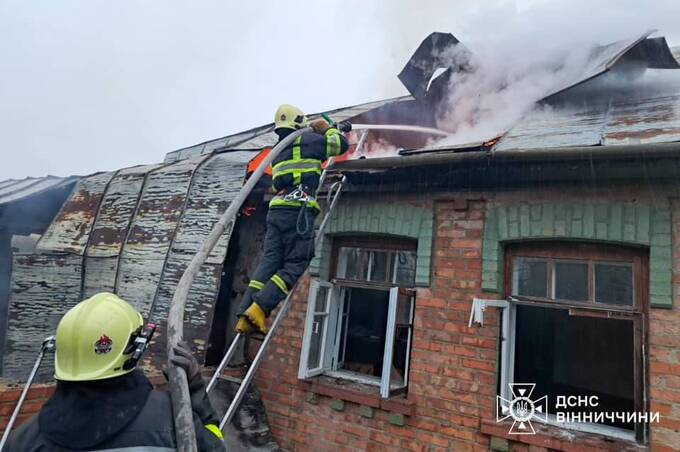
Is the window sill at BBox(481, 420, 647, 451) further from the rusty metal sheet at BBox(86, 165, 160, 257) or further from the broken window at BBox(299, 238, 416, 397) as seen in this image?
the rusty metal sheet at BBox(86, 165, 160, 257)

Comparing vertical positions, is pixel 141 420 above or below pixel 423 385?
above

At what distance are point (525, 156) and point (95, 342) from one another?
3010 mm

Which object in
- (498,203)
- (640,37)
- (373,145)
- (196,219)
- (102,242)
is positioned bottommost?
(102,242)

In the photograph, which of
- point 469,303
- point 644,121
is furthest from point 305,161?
point 644,121

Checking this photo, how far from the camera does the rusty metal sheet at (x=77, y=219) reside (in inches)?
219

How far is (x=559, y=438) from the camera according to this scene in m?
3.26

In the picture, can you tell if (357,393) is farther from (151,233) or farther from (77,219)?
(77,219)

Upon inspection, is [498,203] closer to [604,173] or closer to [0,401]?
[604,173]

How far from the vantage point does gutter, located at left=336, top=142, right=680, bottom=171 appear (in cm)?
292

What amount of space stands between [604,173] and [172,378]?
10.9ft

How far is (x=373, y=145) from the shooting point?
516 cm

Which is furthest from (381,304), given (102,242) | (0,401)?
(0,401)

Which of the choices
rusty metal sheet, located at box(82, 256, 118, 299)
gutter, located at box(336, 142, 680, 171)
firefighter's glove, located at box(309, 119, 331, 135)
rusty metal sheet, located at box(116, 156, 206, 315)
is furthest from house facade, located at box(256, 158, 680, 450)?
rusty metal sheet, located at box(82, 256, 118, 299)

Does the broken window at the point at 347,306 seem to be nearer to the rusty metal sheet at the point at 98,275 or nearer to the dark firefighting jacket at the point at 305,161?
the dark firefighting jacket at the point at 305,161
